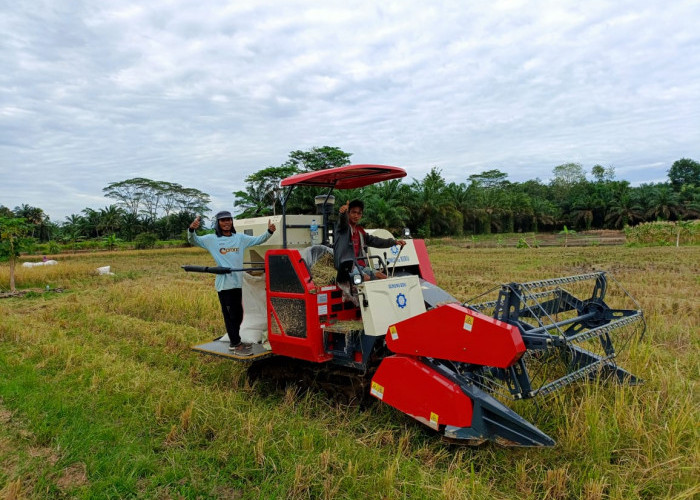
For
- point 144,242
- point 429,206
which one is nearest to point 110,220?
point 144,242

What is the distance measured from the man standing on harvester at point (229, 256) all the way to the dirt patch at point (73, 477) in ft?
6.49

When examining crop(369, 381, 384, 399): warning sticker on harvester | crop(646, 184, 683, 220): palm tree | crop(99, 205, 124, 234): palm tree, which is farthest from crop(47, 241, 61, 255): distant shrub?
crop(646, 184, 683, 220): palm tree

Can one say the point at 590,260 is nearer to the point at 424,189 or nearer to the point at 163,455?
the point at 163,455

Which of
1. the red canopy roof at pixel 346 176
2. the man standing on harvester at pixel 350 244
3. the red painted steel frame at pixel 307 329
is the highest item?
the red canopy roof at pixel 346 176

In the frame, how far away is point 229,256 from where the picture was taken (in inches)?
211

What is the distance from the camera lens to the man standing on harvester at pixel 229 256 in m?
5.32

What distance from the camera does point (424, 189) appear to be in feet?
139

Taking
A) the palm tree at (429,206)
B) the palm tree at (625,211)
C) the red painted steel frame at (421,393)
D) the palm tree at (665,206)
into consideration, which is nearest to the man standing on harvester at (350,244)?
the red painted steel frame at (421,393)

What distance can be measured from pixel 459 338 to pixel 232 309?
10.1 ft

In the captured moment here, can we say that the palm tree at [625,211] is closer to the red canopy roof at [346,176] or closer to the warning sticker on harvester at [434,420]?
the red canopy roof at [346,176]

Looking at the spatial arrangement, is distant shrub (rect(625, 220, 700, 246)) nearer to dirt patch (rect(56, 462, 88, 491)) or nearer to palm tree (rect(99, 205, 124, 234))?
dirt patch (rect(56, 462, 88, 491))

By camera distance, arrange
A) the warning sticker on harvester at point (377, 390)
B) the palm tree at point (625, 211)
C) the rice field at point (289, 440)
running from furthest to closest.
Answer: the palm tree at point (625, 211)
the warning sticker on harvester at point (377, 390)
the rice field at point (289, 440)

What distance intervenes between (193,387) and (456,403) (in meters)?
3.25

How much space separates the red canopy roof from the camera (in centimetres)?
455
